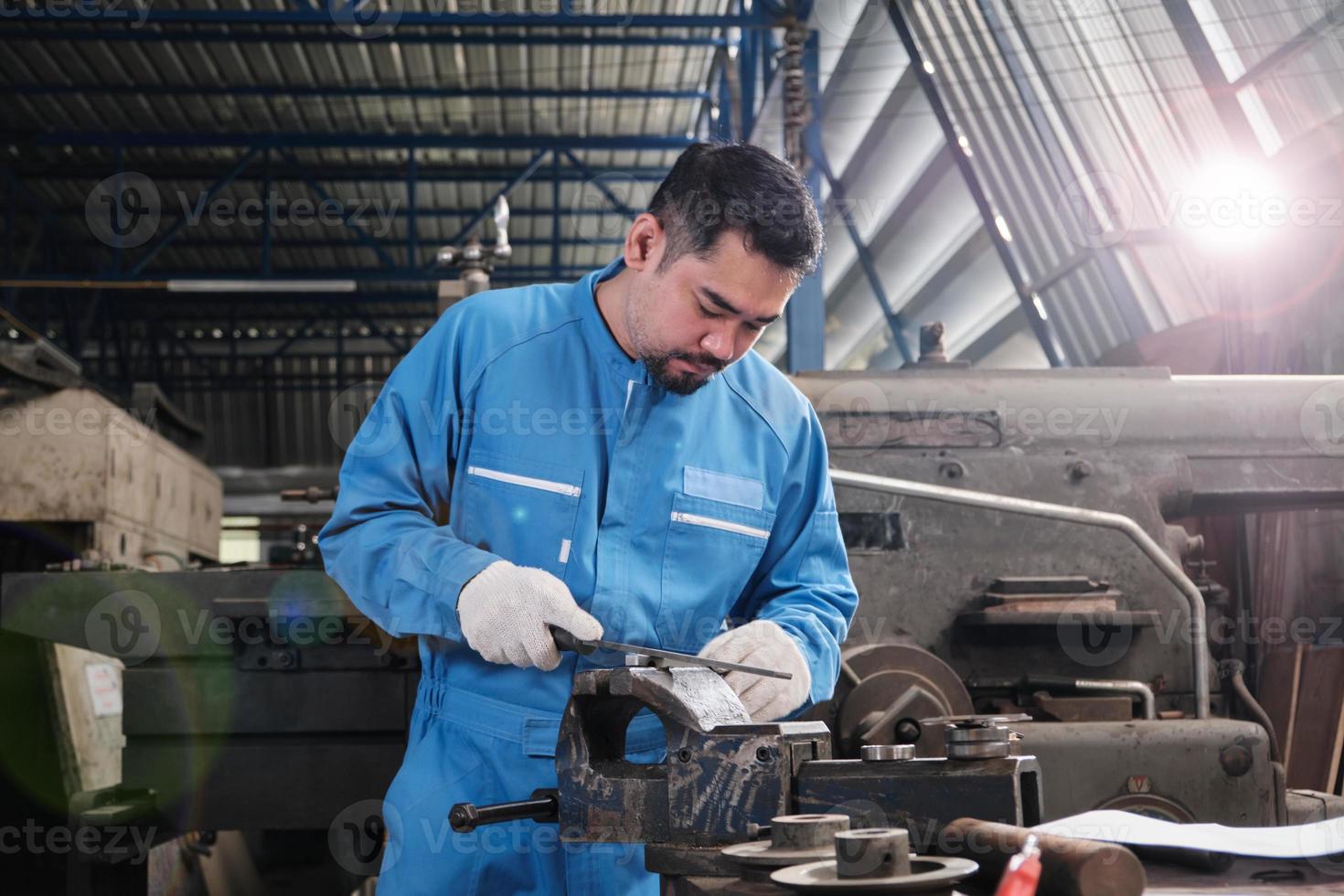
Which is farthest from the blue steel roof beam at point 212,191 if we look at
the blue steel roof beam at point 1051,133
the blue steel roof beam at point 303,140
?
the blue steel roof beam at point 1051,133

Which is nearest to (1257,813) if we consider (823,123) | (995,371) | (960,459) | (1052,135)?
(960,459)

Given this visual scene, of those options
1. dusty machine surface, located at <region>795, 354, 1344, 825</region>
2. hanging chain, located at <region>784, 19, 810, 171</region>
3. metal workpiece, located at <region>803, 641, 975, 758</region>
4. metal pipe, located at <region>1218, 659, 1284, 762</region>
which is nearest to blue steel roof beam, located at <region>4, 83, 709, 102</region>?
hanging chain, located at <region>784, 19, 810, 171</region>

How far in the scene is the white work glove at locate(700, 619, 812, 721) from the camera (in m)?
1.38

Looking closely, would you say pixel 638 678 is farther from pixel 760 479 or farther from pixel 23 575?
pixel 23 575

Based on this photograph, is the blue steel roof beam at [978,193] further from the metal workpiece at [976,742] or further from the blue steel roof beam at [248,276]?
the metal workpiece at [976,742]

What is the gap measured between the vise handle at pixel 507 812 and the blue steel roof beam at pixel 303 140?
7865 millimetres

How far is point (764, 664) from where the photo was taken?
4.52ft

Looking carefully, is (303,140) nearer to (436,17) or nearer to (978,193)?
(436,17)

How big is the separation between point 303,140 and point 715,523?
7.86 m

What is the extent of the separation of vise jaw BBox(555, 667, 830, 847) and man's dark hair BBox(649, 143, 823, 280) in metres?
0.49

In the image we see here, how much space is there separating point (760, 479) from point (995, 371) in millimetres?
1309

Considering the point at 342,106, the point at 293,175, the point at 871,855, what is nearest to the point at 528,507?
the point at 871,855

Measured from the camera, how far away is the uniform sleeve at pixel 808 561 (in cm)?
153

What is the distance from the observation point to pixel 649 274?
1437 millimetres
